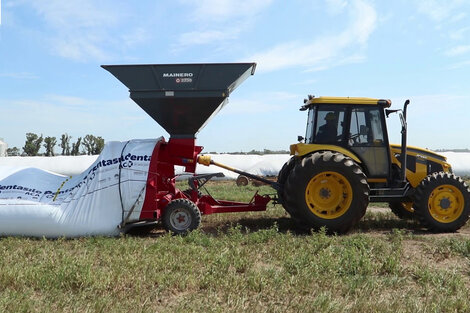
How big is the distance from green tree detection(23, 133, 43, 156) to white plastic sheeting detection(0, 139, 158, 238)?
4041cm

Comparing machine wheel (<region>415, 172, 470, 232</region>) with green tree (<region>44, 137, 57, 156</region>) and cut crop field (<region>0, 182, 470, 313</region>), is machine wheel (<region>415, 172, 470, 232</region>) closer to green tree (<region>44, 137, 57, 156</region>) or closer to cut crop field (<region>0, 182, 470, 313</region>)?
cut crop field (<region>0, 182, 470, 313</region>)

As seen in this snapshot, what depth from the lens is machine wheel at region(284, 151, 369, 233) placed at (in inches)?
272

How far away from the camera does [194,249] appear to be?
17.6 ft

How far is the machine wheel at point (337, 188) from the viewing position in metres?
6.91

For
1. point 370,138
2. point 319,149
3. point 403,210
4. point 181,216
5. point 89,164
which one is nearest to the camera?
point 181,216

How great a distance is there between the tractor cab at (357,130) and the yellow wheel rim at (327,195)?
0.63 metres

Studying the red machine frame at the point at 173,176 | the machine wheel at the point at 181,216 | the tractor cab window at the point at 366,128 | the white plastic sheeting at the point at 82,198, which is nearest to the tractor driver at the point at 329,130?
the tractor cab window at the point at 366,128

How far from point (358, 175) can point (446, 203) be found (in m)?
1.78

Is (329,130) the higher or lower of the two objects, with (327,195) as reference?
higher

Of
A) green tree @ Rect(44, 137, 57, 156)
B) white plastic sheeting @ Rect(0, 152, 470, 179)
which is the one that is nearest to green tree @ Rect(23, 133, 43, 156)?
green tree @ Rect(44, 137, 57, 156)

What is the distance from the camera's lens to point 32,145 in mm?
43625

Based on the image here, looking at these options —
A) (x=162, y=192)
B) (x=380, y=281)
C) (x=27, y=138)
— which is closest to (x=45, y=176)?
(x=162, y=192)

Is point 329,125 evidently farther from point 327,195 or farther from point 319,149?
point 327,195

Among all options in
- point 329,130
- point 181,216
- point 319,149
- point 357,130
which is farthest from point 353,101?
point 181,216
